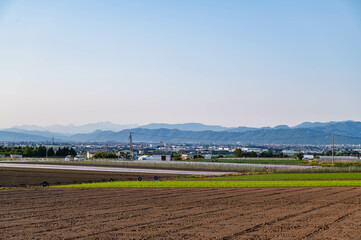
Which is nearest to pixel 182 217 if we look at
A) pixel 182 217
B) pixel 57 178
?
pixel 182 217

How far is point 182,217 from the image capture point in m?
20.3

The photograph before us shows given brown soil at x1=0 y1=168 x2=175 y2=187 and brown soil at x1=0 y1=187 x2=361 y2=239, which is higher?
brown soil at x1=0 y1=187 x2=361 y2=239

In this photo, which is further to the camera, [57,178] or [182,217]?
[57,178]

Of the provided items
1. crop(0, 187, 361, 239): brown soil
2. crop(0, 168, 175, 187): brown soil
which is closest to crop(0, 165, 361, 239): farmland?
crop(0, 187, 361, 239): brown soil

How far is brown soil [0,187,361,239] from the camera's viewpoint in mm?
16344

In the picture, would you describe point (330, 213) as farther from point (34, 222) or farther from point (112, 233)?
point (34, 222)

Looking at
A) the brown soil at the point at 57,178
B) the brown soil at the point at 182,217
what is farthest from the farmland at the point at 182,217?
the brown soil at the point at 57,178

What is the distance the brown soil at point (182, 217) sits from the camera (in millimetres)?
16344

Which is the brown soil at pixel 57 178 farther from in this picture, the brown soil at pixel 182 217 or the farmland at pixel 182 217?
the farmland at pixel 182 217

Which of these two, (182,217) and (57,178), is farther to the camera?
(57,178)

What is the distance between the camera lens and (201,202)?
86.6 feet

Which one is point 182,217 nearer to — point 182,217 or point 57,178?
point 182,217

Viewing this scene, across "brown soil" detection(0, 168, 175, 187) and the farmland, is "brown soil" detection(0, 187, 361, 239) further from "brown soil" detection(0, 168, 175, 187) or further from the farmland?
"brown soil" detection(0, 168, 175, 187)

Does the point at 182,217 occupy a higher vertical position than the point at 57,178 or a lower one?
higher
